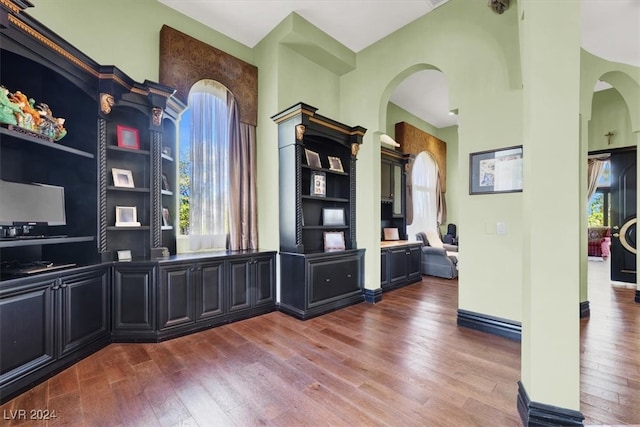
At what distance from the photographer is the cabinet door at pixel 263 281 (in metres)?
3.64

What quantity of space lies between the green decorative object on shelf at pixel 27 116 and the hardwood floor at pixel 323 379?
199cm

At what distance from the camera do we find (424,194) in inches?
296

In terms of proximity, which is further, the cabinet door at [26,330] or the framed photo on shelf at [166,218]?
the framed photo on shelf at [166,218]

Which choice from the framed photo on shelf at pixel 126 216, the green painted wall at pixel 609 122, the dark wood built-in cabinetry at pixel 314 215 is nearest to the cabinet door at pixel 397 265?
the dark wood built-in cabinetry at pixel 314 215

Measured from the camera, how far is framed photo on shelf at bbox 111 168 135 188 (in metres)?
2.92

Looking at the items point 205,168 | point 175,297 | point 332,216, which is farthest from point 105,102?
point 332,216

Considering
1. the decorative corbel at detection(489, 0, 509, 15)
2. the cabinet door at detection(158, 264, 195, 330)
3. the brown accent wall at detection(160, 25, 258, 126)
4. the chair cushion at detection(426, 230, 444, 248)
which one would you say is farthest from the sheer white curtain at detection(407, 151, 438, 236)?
the cabinet door at detection(158, 264, 195, 330)

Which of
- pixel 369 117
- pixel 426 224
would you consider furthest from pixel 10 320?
pixel 426 224

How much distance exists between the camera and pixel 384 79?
13.5 feet

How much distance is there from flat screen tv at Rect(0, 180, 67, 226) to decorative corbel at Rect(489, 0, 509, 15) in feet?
15.3

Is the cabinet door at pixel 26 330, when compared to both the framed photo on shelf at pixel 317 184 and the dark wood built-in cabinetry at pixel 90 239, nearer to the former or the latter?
the dark wood built-in cabinetry at pixel 90 239

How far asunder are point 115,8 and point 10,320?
321cm

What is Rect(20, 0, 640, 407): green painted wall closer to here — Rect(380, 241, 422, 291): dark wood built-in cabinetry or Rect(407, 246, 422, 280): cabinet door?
Rect(380, 241, 422, 291): dark wood built-in cabinetry

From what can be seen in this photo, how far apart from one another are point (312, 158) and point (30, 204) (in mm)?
3012
